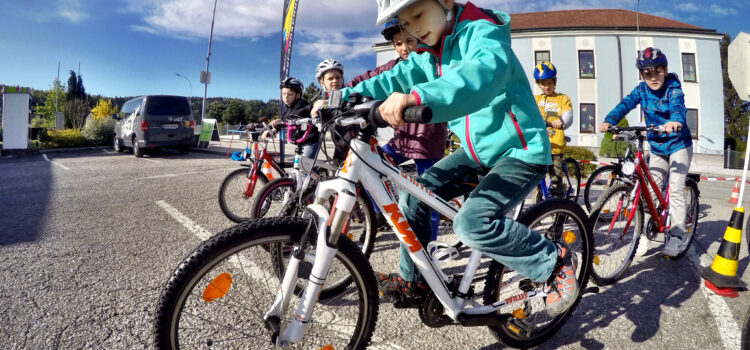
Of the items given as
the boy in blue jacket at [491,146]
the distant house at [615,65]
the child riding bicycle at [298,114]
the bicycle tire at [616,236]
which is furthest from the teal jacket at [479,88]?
the distant house at [615,65]

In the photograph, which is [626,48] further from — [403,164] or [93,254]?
[93,254]

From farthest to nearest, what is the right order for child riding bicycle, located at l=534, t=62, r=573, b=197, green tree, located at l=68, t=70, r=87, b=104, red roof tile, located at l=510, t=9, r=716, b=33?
green tree, located at l=68, t=70, r=87, b=104 → red roof tile, located at l=510, t=9, r=716, b=33 → child riding bicycle, located at l=534, t=62, r=573, b=197

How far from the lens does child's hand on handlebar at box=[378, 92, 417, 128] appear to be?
4.60ft

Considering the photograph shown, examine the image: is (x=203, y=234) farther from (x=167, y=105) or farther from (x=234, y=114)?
(x=234, y=114)

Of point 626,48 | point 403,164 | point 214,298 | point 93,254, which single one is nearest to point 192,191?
point 93,254

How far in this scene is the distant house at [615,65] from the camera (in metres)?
26.9

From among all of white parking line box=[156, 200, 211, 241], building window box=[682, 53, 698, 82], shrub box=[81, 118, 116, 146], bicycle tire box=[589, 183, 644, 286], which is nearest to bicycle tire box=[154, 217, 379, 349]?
bicycle tire box=[589, 183, 644, 286]

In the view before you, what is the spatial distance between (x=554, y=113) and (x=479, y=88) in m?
3.98

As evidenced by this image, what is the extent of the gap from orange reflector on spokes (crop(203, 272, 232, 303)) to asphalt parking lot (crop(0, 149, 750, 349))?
922mm

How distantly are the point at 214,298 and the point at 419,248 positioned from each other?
936 millimetres

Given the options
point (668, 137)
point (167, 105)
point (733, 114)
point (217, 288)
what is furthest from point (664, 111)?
point (733, 114)

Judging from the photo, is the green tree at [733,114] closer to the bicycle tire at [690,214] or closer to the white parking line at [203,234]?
the bicycle tire at [690,214]

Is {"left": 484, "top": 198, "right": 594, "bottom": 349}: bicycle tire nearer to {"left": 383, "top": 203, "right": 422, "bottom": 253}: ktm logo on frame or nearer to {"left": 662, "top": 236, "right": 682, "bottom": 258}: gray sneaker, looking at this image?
{"left": 383, "top": 203, "right": 422, "bottom": 253}: ktm logo on frame

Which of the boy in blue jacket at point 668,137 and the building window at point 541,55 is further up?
the building window at point 541,55
